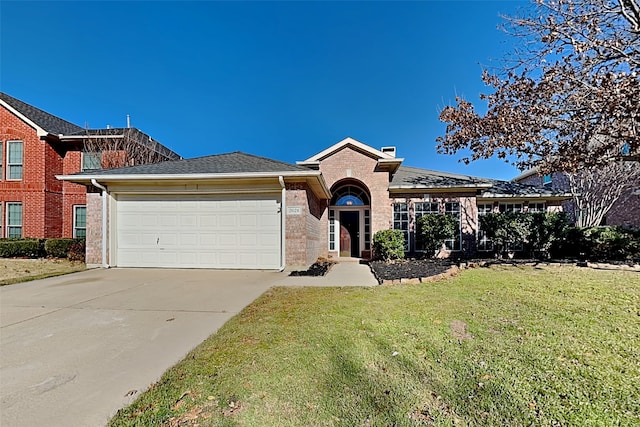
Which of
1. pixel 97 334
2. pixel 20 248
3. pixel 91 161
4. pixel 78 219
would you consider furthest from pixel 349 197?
pixel 20 248

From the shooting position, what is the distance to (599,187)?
49.1 feet

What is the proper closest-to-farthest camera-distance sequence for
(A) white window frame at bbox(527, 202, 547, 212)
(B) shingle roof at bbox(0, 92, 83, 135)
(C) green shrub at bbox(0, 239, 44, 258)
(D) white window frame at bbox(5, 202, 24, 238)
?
(C) green shrub at bbox(0, 239, 44, 258) < (A) white window frame at bbox(527, 202, 547, 212) < (D) white window frame at bbox(5, 202, 24, 238) < (B) shingle roof at bbox(0, 92, 83, 135)

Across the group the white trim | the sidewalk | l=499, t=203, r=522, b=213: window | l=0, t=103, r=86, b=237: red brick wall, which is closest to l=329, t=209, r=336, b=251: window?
the sidewalk

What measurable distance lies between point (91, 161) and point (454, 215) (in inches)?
724

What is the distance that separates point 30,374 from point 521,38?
11.6 meters

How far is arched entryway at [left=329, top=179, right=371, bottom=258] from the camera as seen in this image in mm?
14188

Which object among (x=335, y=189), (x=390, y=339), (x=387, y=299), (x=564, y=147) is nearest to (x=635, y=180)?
(x=564, y=147)

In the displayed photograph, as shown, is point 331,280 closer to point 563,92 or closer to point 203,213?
point 203,213

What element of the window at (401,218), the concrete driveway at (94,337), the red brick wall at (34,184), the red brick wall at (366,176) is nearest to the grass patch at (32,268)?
the concrete driveway at (94,337)

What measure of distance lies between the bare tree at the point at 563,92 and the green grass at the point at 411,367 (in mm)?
5036

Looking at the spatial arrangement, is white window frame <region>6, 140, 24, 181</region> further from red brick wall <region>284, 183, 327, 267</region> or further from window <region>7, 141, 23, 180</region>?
red brick wall <region>284, 183, 327, 267</region>

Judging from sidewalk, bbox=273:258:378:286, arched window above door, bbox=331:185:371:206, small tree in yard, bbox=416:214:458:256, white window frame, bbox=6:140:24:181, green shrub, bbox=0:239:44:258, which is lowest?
sidewalk, bbox=273:258:378:286

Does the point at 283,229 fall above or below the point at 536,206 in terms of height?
below

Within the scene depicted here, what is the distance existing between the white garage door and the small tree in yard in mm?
6337
